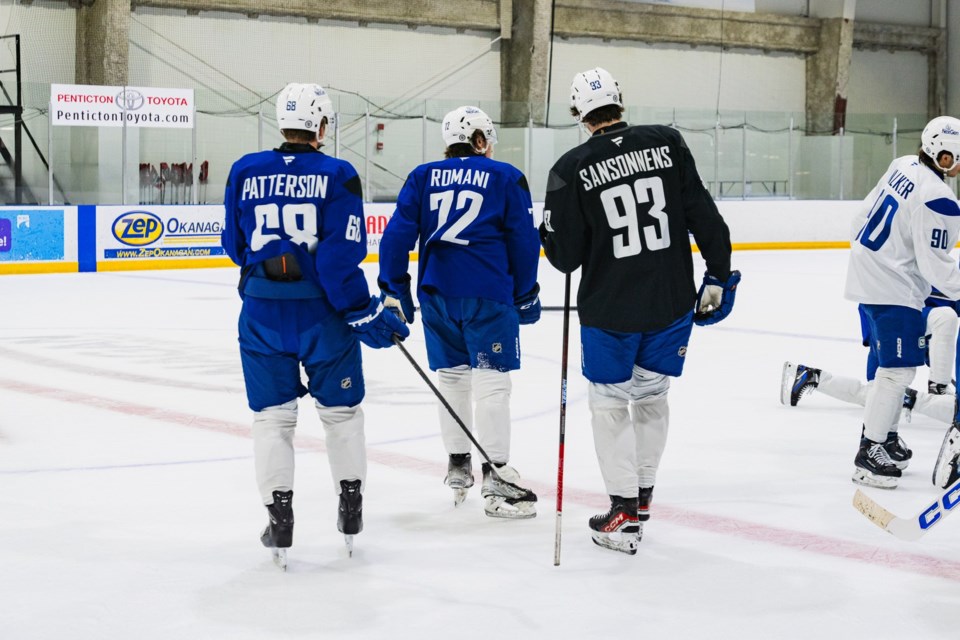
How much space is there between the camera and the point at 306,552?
3.61m

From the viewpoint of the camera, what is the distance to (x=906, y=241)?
4.51m

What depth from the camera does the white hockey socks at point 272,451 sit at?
3463 mm

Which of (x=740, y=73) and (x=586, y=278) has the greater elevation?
(x=740, y=73)

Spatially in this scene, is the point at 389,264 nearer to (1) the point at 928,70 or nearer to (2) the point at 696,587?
(2) the point at 696,587

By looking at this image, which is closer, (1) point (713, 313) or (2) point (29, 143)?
(1) point (713, 313)

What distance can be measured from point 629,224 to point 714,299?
35cm

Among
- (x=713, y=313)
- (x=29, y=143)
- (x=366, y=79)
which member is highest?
(x=366, y=79)

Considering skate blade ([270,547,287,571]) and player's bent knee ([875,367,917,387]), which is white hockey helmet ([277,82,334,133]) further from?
player's bent knee ([875,367,917,387])

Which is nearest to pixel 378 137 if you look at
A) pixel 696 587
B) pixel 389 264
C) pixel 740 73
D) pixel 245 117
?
pixel 245 117

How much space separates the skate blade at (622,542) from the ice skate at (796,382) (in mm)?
2636

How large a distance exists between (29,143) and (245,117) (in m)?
2.68

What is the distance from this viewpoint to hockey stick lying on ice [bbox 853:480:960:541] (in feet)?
11.1

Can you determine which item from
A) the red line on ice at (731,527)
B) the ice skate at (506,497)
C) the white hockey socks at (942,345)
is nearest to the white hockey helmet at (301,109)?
the ice skate at (506,497)

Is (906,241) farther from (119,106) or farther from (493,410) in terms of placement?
(119,106)
